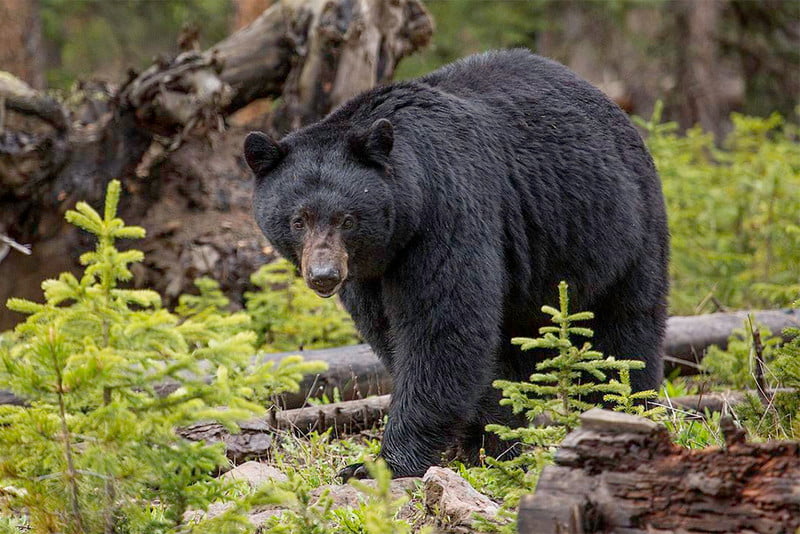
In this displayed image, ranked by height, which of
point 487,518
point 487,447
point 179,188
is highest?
point 179,188

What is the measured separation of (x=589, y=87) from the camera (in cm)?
566

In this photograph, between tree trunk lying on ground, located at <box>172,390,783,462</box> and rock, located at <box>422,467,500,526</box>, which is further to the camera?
tree trunk lying on ground, located at <box>172,390,783,462</box>

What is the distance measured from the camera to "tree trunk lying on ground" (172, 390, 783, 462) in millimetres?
5113

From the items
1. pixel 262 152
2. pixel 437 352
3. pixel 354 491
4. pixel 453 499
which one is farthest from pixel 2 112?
pixel 453 499

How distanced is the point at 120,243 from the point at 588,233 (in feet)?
14.8

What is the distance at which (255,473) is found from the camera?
4672 millimetres

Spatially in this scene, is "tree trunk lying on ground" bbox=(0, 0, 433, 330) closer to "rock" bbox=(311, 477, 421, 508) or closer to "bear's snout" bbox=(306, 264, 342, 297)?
"bear's snout" bbox=(306, 264, 342, 297)

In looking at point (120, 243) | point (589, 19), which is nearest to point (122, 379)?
point (120, 243)

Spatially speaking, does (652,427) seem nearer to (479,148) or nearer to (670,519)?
(670,519)

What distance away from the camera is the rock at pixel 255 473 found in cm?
455

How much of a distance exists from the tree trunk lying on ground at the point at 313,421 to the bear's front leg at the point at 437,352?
0.74 meters

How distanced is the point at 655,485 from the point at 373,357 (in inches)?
148

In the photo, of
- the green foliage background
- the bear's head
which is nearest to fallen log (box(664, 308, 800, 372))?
the green foliage background

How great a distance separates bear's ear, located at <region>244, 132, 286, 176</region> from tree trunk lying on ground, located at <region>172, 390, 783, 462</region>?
140 cm
